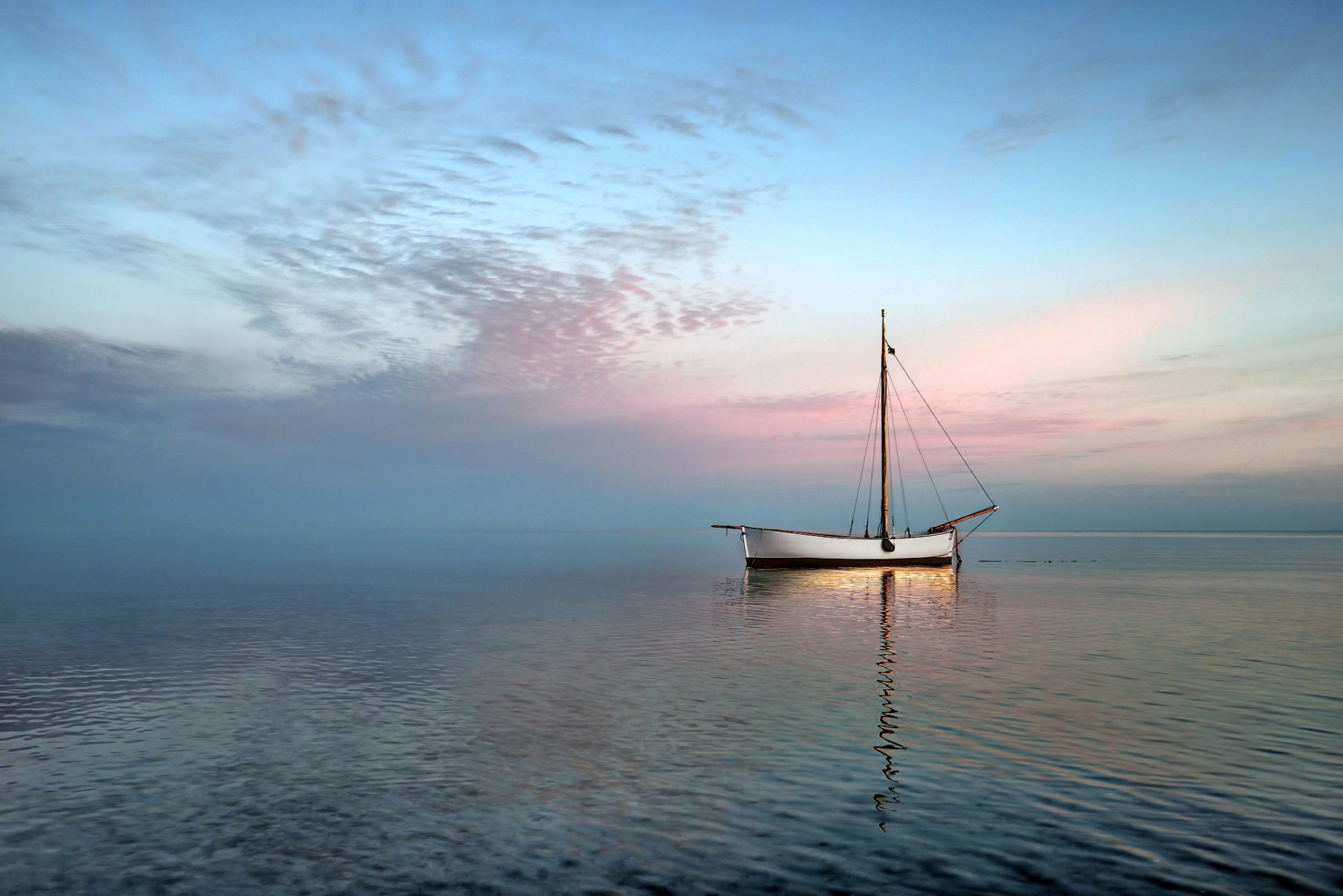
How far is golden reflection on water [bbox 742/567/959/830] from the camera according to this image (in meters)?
19.3

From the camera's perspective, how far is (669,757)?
1847 centimetres

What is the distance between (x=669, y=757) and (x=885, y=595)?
4776 cm

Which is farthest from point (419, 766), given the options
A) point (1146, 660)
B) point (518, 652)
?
point (1146, 660)

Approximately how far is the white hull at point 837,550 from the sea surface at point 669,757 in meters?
42.8

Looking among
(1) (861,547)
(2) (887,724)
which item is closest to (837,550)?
(1) (861,547)

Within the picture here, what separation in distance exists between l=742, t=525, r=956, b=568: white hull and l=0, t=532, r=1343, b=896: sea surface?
42774mm

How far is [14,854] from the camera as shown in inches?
503

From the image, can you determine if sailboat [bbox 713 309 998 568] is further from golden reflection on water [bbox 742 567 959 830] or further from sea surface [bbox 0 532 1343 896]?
sea surface [bbox 0 532 1343 896]

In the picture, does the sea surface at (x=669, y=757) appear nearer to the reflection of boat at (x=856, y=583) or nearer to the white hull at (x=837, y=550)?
the reflection of boat at (x=856, y=583)

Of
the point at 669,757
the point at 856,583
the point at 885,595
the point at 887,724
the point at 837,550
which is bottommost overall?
the point at 669,757

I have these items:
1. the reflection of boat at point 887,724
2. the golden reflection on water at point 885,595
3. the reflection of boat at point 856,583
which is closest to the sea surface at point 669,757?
the reflection of boat at point 887,724

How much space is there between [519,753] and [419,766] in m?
2.23

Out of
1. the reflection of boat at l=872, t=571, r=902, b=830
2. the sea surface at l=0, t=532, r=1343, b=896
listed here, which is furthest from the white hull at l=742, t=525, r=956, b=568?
the reflection of boat at l=872, t=571, r=902, b=830

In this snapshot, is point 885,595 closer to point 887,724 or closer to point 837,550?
point 837,550
